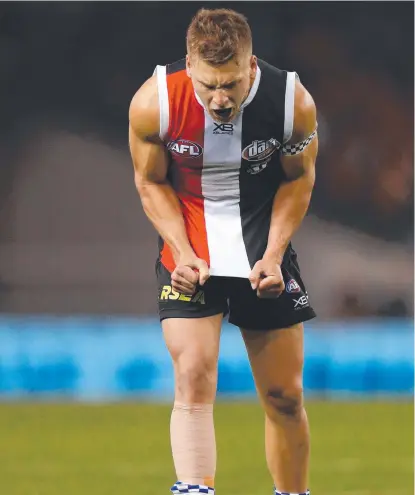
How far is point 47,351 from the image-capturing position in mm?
13531

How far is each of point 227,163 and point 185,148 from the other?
0.19m

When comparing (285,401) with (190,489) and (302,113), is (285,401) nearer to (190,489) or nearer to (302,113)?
(190,489)

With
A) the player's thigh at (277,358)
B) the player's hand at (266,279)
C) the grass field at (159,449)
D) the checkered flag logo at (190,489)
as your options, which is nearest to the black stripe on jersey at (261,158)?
the player's hand at (266,279)

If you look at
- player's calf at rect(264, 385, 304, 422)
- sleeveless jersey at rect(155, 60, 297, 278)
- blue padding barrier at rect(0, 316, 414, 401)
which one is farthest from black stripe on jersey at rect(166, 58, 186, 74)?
blue padding barrier at rect(0, 316, 414, 401)

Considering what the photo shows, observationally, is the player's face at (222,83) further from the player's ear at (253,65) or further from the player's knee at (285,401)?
the player's knee at (285,401)

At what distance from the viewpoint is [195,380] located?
17.1 ft

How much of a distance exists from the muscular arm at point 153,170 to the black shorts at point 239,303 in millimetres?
168

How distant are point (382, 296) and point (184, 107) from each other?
12.6 m

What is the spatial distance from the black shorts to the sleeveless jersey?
6 centimetres

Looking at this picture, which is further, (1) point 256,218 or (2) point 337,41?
(2) point 337,41

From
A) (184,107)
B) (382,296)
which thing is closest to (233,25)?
(184,107)

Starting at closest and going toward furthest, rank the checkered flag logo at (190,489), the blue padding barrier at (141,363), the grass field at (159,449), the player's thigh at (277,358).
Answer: the checkered flag logo at (190,489) < the player's thigh at (277,358) < the grass field at (159,449) < the blue padding barrier at (141,363)

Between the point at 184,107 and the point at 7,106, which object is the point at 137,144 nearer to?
the point at 184,107

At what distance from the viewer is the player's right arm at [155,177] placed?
5312 millimetres
